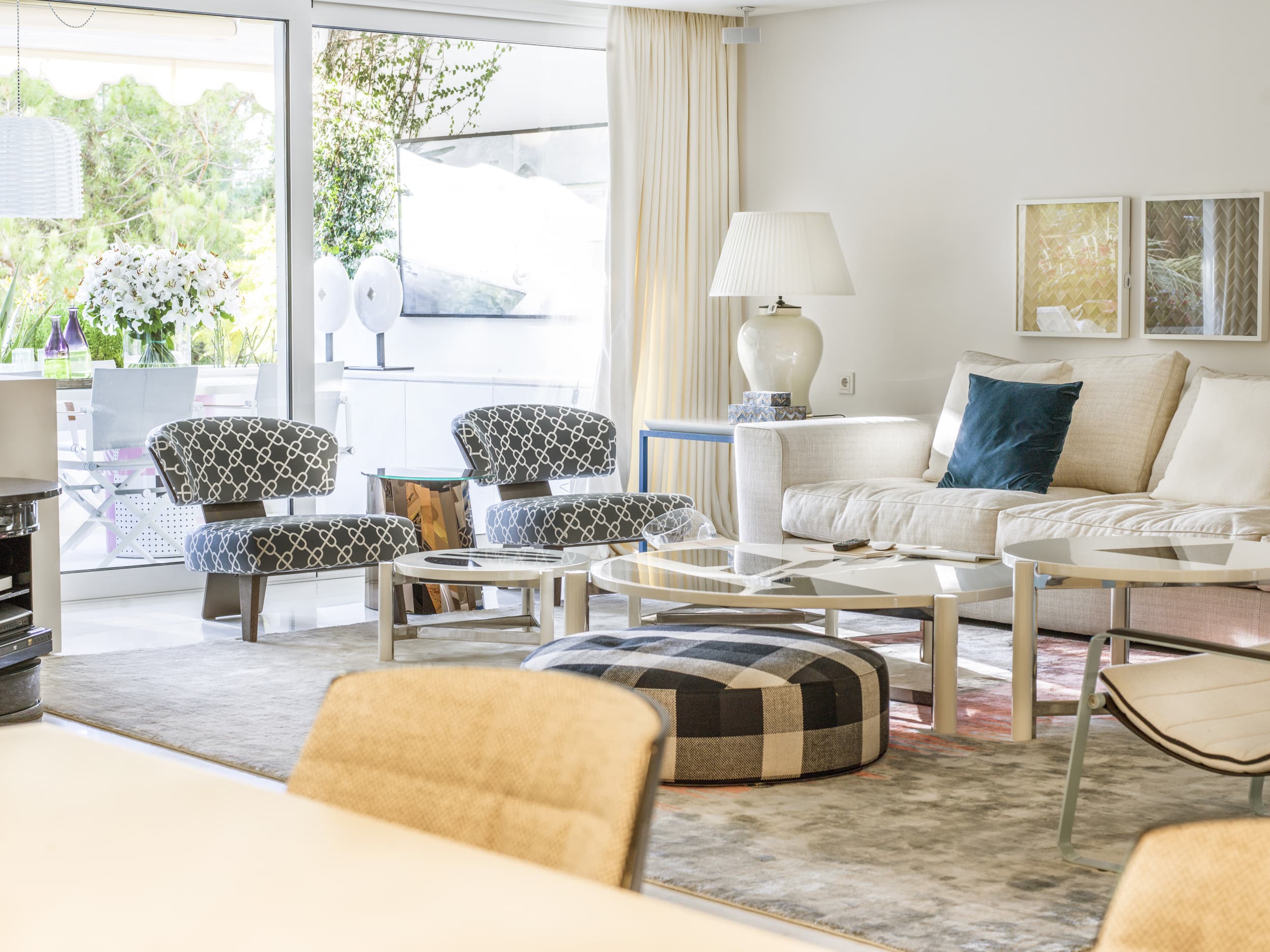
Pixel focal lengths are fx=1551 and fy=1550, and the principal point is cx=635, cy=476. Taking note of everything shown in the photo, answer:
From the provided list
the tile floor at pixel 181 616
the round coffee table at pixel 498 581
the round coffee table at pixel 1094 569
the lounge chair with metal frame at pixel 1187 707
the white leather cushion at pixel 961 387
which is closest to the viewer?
the lounge chair with metal frame at pixel 1187 707

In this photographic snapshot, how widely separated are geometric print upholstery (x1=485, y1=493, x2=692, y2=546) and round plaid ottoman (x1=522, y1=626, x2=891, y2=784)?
193cm

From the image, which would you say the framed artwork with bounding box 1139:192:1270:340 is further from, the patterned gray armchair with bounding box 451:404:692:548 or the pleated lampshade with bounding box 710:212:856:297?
the patterned gray armchair with bounding box 451:404:692:548

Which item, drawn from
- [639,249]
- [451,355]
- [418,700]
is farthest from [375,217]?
[418,700]

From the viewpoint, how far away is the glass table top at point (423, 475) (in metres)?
5.68

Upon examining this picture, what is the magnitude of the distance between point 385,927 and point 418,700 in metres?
0.42

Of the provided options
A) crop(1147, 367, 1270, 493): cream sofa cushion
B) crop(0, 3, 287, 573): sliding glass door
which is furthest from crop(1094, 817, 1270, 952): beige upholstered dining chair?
Answer: crop(0, 3, 287, 573): sliding glass door

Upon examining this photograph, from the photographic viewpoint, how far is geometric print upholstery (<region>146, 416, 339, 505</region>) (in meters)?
5.34

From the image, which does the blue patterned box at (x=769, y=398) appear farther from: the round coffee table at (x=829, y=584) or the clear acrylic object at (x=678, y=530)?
the round coffee table at (x=829, y=584)

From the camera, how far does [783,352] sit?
6555mm

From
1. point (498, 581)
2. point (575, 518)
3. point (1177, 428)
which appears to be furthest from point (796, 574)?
point (1177, 428)

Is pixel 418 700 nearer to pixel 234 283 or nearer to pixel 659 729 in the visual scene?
pixel 659 729

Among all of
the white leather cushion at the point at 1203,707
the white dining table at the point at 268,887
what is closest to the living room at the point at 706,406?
the white leather cushion at the point at 1203,707

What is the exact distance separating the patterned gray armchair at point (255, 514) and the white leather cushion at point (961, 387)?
209 centimetres

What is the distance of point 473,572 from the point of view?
4.43 m
